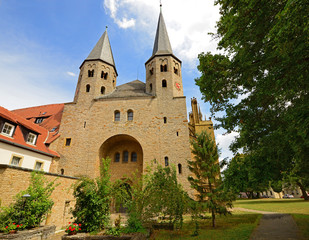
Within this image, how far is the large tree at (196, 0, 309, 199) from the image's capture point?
4.85 meters

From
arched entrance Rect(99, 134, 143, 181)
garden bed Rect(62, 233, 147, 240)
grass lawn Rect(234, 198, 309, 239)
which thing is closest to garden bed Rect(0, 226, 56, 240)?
garden bed Rect(62, 233, 147, 240)

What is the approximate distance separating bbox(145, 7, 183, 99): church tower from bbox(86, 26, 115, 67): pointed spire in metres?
6.21

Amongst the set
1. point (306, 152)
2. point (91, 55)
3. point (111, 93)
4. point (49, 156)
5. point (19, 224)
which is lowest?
point (19, 224)

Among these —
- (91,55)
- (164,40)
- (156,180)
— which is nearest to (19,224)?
(156,180)

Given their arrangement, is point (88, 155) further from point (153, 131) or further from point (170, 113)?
point (170, 113)

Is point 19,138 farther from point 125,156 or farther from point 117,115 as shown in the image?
point 125,156

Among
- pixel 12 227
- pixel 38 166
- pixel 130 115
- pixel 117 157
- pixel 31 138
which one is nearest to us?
pixel 12 227

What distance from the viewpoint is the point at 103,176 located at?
912 cm

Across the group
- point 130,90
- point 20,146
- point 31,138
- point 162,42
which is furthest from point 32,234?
point 162,42

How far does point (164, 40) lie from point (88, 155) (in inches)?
829

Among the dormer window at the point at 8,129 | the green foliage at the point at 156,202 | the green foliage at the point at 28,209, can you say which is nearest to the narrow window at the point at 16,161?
the dormer window at the point at 8,129

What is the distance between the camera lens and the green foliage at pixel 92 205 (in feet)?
26.8

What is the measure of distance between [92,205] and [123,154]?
1343 cm

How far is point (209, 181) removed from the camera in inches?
431
